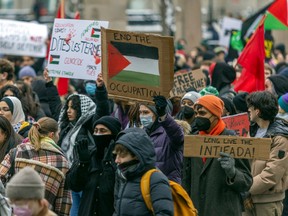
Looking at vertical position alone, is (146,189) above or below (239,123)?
below

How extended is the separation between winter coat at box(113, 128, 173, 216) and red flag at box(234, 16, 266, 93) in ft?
18.8

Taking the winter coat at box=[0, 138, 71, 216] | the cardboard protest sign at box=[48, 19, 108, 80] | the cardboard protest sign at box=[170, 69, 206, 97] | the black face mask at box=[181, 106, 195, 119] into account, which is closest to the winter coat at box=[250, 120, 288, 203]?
the black face mask at box=[181, 106, 195, 119]

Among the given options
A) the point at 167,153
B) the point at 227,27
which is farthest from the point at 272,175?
the point at 227,27

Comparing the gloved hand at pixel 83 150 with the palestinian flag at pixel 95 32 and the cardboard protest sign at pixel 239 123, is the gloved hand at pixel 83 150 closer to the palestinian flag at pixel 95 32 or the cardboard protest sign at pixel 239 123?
the cardboard protest sign at pixel 239 123

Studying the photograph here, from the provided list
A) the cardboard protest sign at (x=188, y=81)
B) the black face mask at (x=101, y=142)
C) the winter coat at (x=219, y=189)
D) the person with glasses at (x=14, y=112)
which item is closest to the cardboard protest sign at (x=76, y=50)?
the person with glasses at (x=14, y=112)

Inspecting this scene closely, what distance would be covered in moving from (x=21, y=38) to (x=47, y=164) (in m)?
8.15

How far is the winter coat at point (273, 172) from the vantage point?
10.9 m

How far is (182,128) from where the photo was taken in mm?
11070

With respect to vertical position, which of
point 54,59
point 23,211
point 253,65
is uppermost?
point 253,65

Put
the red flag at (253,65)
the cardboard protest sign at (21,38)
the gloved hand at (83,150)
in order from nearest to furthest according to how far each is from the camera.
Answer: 1. the gloved hand at (83,150)
2. the red flag at (253,65)
3. the cardboard protest sign at (21,38)

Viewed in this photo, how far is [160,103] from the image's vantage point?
32.7 ft

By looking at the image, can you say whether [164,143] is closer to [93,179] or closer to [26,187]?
[93,179]

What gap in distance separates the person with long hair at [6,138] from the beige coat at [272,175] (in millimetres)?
2105

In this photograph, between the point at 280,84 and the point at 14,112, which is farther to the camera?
the point at 280,84
